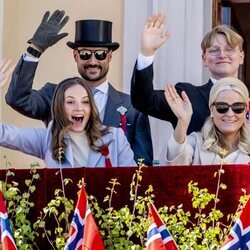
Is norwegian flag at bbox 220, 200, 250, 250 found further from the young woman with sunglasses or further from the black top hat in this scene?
the black top hat

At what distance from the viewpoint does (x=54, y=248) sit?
8898 mm

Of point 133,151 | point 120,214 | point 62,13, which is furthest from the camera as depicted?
point 62,13

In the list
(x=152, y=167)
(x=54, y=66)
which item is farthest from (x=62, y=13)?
(x=152, y=167)

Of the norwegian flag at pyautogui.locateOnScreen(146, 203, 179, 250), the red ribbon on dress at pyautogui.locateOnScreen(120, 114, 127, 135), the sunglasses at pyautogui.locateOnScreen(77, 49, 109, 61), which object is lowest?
the norwegian flag at pyautogui.locateOnScreen(146, 203, 179, 250)

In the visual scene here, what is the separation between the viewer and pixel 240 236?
331 inches

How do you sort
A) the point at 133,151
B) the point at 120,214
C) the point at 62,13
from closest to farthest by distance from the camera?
the point at 120,214, the point at 133,151, the point at 62,13

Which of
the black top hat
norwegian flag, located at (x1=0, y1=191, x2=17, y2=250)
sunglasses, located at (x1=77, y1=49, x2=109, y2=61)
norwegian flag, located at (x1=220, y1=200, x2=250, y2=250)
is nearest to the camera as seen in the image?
Answer: norwegian flag, located at (x1=220, y1=200, x2=250, y2=250)

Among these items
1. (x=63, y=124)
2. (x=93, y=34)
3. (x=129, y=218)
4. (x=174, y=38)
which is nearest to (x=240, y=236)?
(x=129, y=218)

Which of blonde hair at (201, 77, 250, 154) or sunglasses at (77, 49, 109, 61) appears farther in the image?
sunglasses at (77, 49, 109, 61)

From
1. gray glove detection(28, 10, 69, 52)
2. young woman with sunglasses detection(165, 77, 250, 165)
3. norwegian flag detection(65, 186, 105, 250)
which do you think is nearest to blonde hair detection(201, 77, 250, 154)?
young woman with sunglasses detection(165, 77, 250, 165)

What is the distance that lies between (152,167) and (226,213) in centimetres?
54

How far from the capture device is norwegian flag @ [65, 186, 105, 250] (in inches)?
334

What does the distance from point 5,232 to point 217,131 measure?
5.13 feet

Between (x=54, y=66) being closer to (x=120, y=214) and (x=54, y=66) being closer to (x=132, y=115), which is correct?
(x=132, y=115)
